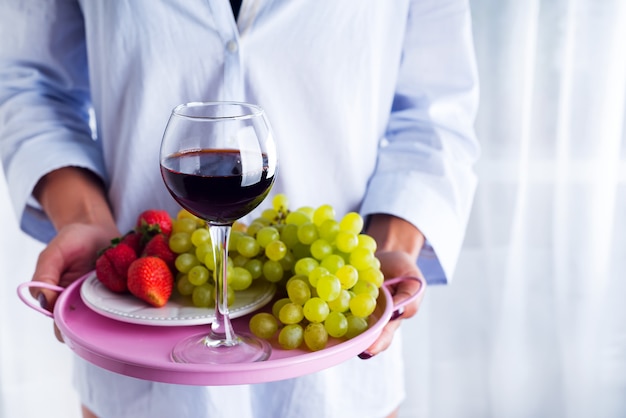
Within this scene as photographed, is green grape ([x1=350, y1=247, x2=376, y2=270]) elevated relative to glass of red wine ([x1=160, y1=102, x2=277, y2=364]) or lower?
lower

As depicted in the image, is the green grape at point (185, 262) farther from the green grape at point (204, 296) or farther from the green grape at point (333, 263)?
the green grape at point (333, 263)

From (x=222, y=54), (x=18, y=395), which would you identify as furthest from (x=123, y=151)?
(x=18, y=395)

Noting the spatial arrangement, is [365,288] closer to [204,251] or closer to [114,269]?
[204,251]

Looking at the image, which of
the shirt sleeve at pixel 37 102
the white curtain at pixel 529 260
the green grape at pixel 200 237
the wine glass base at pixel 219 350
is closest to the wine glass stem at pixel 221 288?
the wine glass base at pixel 219 350

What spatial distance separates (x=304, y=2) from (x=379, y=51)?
152mm

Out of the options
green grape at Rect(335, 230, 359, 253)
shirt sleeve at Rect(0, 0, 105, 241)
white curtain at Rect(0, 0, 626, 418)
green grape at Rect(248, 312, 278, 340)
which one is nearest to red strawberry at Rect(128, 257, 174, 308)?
green grape at Rect(248, 312, 278, 340)

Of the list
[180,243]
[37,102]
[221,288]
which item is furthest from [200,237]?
[37,102]

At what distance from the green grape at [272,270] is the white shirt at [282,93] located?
0.23 m

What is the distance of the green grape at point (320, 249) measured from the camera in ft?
2.76

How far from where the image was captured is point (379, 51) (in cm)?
106

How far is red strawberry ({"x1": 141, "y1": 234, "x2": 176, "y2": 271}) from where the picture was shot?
2.82 ft

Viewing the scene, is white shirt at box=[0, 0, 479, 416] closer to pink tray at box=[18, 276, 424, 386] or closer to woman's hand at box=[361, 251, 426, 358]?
woman's hand at box=[361, 251, 426, 358]

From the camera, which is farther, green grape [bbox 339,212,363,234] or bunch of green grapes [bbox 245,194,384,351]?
green grape [bbox 339,212,363,234]

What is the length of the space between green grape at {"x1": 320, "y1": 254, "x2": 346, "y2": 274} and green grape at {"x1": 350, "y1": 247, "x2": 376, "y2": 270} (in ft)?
0.05
